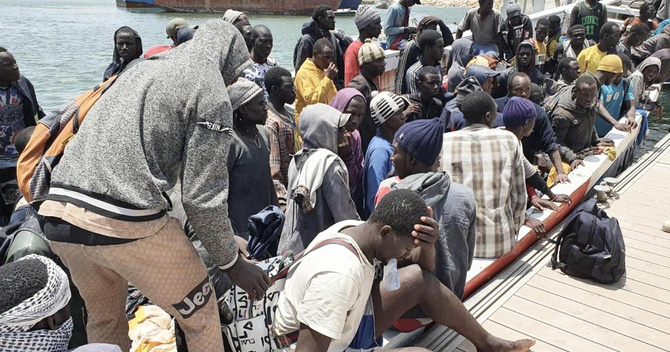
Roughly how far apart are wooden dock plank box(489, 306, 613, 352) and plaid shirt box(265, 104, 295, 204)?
5.46ft

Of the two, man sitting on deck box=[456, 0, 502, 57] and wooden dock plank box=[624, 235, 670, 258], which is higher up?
man sitting on deck box=[456, 0, 502, 57]

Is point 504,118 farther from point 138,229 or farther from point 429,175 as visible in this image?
point 138,229

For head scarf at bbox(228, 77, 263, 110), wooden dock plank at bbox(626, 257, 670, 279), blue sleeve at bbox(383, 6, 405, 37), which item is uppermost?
blue sleeve at bbox(383, 6, 405, 37)

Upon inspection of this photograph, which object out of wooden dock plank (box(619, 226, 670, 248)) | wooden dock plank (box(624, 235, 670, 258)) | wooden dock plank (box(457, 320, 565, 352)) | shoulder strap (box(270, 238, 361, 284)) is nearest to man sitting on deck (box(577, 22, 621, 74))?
wooden dock plank (box(619, 226, 670, 248))

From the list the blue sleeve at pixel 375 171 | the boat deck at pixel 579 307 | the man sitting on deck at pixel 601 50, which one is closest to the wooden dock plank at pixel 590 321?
the boat deck at pixel 579 307

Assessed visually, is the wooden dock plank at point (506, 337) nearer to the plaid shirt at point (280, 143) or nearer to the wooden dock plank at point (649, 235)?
the plaid shirt at point (280, 143)

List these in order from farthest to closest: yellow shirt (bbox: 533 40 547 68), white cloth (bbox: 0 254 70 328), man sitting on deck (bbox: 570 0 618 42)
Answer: man sitting on deck (bbox: 570 0 618 42) → yellow shirt (bbox: 533 40 547 68) → white cloth (bbox: 0 254 70 328)

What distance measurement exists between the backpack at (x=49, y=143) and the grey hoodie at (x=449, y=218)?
4.97 feet

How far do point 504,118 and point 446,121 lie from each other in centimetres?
59

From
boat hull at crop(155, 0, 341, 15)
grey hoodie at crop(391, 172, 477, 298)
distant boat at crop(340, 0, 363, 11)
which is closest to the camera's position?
grey hoodie at crop(391, 172, 477, 298)

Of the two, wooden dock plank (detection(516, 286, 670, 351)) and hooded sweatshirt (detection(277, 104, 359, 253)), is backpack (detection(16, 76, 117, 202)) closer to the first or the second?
hooded sweatshirt (detection(277, 104, 359, 253))

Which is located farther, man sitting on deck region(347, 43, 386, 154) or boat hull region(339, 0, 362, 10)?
boat hull region(339, 0, 362, 10)

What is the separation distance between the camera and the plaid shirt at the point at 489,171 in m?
3.71

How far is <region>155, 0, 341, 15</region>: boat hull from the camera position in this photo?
132ft
